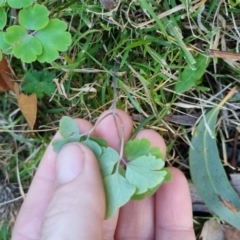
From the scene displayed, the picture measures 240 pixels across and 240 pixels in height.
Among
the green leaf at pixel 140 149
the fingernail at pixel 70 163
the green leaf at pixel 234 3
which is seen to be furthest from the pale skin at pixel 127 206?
the green leaf at pixel 234 3

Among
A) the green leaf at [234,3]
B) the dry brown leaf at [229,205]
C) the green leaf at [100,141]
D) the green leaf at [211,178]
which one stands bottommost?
the dry brown leaf at [229,205]

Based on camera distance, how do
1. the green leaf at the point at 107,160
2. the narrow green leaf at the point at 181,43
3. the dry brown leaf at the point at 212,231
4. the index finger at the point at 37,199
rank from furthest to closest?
the dry brown leaf at the point at 212,231, the index finger at the point at 37,199, the narrow green leaf at the point at 181,43, the green leaf at the point at 107,160

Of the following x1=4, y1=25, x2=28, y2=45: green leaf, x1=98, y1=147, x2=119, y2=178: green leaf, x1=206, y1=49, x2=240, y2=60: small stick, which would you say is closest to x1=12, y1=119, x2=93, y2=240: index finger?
x1=98, y1=147, x2=119, y2=178: green leaf

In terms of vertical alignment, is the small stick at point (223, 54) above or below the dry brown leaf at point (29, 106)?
above

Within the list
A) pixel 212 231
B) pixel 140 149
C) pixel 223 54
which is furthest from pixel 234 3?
pixel 212 231

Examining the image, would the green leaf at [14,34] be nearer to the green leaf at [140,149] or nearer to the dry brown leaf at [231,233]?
the green leaf at [140,149]

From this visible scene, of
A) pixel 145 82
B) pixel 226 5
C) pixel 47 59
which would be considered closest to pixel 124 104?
pixel 145 82

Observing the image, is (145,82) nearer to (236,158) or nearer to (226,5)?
(226,5)
